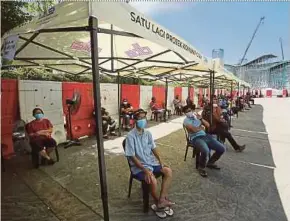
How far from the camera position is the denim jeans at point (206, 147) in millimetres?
5153

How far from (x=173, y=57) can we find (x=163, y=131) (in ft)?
15.4

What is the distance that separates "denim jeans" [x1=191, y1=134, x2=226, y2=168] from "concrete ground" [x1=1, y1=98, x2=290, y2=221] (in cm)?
31

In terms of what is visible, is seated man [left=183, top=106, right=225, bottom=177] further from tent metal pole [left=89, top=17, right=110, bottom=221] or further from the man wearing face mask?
tent metal pole [left=89, top=17, right=110, bottom=221]

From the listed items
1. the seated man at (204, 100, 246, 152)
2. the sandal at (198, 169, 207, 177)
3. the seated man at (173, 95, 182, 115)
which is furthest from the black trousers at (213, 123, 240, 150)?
the seated man at (173, 95, 182, 115)

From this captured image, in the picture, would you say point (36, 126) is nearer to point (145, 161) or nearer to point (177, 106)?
point (145, 161)

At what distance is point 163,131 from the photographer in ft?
34.8

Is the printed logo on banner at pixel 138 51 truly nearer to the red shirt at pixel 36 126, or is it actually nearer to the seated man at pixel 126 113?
the red shirt at pixel 36 126

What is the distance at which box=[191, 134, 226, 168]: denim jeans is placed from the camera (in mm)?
5153

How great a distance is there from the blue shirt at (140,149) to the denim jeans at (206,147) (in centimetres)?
148

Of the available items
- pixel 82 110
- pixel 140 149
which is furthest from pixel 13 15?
pixel 140 149

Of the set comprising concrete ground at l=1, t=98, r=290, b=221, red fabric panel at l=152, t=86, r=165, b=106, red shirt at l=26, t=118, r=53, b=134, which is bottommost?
concrete ground at l=1, t=98, r=290, b=221

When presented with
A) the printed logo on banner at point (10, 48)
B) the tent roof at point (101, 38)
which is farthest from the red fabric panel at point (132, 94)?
the printed logo on banner at point (10, 48)

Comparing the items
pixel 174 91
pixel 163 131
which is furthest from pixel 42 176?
pixel 174 91

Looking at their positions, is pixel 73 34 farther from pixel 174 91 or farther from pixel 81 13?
pixel 174 91
